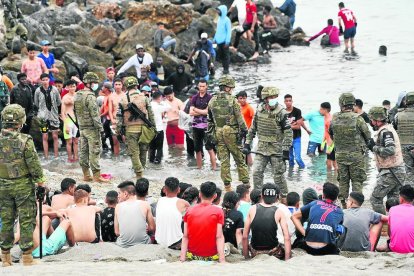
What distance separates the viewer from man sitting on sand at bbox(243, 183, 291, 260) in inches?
417

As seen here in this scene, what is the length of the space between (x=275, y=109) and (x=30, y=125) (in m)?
5.82

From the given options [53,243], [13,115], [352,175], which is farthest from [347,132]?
[13,115]

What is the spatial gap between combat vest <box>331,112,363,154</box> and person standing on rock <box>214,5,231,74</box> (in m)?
13.8

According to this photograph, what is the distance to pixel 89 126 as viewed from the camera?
15.9 metres

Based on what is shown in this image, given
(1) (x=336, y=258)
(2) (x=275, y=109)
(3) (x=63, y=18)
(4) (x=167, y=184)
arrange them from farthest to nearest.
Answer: (3) (x=63, y=18) → (2) (x=275, y=109) → (4) (x=167, y=184) → (1) (x=336, y=258)

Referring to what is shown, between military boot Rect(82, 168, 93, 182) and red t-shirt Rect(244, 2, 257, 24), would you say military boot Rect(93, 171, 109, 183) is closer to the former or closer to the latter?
military boot Rect(82, 168, 93, 182)

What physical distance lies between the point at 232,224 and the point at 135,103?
532cm

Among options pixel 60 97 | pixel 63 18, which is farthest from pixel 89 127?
pixel 63 18

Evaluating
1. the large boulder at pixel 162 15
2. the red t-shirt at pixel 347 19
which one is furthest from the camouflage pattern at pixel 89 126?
the red t-shirt at pixel 347 19

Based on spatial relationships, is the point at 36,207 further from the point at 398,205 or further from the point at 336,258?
the point at 398,205

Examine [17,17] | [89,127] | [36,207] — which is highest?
[17,17]

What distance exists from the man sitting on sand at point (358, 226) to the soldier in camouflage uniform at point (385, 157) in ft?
7.03

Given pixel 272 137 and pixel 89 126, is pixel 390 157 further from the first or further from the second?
pixel 89 126

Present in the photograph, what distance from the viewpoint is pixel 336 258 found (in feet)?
34.3
